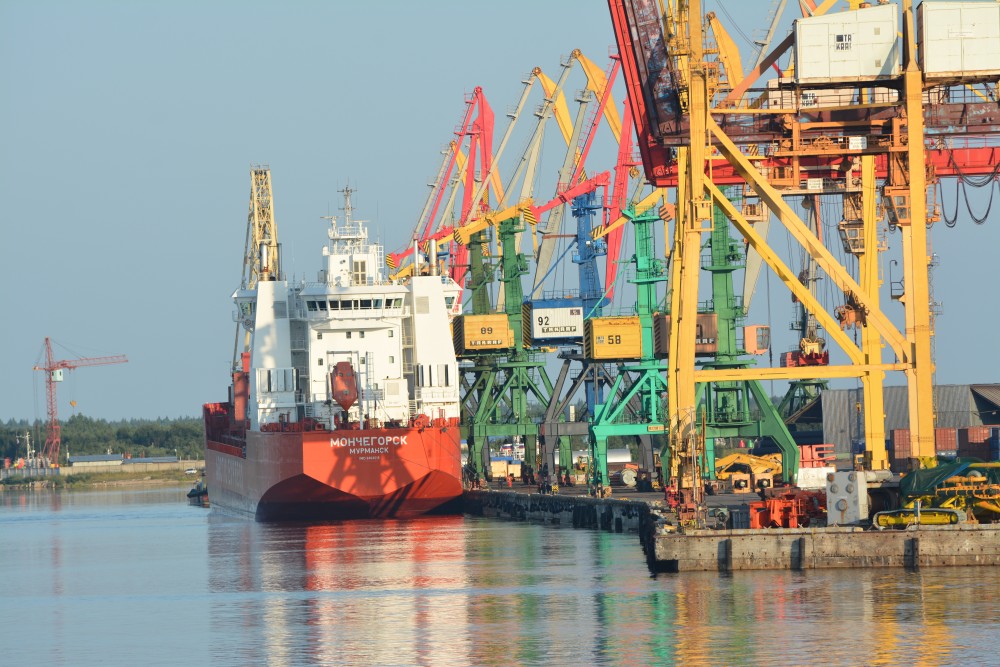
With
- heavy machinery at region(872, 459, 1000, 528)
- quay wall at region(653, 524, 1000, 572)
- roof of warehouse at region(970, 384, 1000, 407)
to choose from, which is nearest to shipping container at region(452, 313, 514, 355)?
roof of warehouse at region(970, 384, 1000, 407)

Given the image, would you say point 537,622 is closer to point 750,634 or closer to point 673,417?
point 750,634

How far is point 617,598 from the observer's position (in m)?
30.3

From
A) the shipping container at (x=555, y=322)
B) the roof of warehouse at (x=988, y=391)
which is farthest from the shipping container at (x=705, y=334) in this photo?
the roof of warehouse at (x=988, y=391)

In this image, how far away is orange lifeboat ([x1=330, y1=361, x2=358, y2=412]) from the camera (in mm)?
57969

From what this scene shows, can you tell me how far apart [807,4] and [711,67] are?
96.4 feet

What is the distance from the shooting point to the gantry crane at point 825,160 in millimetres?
Result: 33500

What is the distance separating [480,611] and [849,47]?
46.6 ft

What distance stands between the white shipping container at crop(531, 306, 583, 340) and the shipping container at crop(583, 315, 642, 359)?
5.44 m

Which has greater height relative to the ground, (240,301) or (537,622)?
(240,301)

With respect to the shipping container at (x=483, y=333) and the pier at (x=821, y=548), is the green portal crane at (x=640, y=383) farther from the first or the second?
the pier at (x=821, y=548)

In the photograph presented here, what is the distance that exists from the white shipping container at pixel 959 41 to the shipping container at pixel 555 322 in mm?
36570

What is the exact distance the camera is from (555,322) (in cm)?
6931

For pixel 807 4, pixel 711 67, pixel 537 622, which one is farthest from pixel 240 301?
pixel 537 622

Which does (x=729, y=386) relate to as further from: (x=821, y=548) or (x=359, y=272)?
(x=821, y=548)
